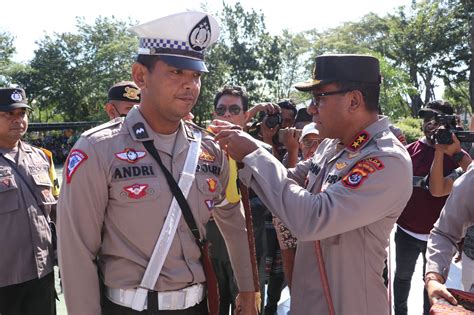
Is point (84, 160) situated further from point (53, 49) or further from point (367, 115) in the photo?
point (53, 49)

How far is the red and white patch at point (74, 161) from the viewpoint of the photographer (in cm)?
170

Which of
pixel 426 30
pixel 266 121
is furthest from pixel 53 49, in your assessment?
pixel 266 121

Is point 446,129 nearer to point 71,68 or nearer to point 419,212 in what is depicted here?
point 419,212

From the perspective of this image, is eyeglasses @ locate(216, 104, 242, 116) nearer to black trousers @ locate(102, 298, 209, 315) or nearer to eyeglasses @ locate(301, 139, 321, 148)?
eyeglasses @ locate(301, 139, 321, 148)

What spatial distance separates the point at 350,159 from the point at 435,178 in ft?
6.27

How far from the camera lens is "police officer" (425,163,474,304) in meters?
1.90

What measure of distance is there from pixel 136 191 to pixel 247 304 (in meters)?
0.85

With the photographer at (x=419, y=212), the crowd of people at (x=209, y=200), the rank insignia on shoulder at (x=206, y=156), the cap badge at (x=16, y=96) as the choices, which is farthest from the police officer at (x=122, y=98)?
the photographer at (x=419, y=212)

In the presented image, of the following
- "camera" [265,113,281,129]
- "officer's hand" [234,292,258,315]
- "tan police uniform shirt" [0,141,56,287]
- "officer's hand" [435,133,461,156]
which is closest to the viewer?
"officer's hand" [234,292,258,315]

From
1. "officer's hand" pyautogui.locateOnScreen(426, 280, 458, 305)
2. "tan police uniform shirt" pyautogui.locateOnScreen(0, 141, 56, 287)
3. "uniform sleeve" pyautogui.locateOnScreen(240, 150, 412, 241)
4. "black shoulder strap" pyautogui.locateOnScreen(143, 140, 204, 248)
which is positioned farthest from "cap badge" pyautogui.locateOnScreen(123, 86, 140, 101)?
"officer's hand" pyautogui.locateOnScreen(426, 280, 458, 305)

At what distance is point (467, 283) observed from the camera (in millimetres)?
1916

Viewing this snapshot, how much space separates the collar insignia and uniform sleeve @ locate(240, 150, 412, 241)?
1.66 ft

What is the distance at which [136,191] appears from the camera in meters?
1.75

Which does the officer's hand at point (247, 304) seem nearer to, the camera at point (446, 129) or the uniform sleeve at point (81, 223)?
the uniform sleeve at point (81, 223)
